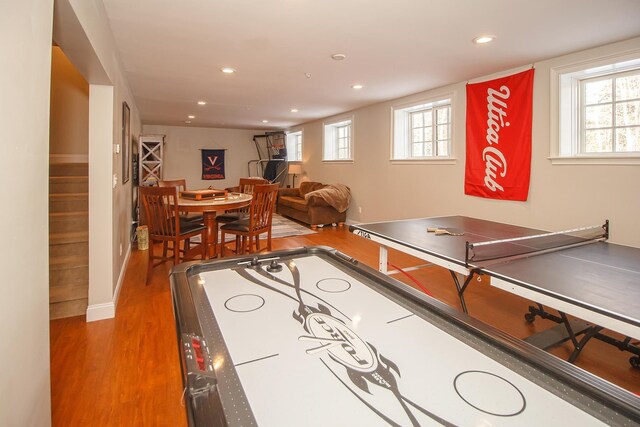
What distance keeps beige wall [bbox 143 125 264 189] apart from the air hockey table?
9.26 m

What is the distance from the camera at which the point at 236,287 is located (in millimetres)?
1395

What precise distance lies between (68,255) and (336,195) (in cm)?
449

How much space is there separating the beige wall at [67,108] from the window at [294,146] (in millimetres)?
6028

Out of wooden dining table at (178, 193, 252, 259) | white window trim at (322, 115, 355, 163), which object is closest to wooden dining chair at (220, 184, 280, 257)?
wooden dining table at (178, 193, 252, 259)

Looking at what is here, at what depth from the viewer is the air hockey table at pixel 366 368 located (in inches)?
26.8

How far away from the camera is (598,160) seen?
3.05 m

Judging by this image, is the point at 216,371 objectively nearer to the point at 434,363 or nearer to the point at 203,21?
the point at 434,363

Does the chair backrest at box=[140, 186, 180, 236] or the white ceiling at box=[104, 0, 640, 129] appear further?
the chair backrest at box=[140, 186, 180, 236]

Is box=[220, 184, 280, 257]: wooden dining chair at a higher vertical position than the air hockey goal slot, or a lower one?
higher

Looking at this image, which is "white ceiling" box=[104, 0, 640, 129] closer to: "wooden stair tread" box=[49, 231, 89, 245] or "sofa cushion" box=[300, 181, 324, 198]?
"wooden stair tread" box=[49, 231, 89, 245]

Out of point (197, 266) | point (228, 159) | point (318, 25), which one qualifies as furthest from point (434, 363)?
point (228, 159)

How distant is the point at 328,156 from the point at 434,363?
7.09 meters

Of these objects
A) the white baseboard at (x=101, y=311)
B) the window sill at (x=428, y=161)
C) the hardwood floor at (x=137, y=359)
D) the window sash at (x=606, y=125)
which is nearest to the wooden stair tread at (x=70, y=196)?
the hardwood floor at (x=137, y=359)

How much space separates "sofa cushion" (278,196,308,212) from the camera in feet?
21.8
